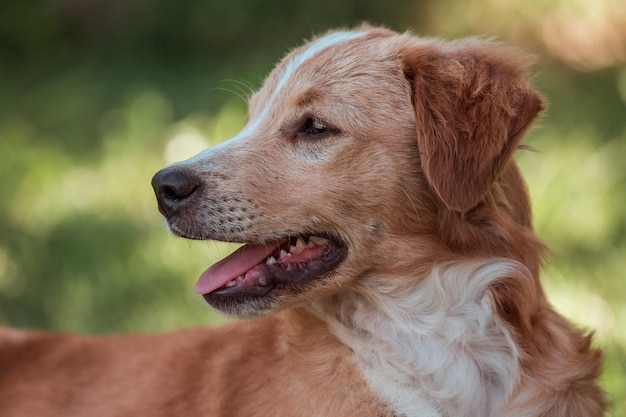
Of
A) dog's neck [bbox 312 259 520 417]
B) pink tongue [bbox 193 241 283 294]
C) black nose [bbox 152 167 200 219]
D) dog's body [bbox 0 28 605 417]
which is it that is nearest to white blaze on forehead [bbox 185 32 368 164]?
dog's body [bbox 0 28 605 417]

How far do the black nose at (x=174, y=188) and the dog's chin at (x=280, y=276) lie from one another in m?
0.29

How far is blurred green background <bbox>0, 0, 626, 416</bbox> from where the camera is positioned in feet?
18.1

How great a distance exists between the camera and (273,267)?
3205 millimetres

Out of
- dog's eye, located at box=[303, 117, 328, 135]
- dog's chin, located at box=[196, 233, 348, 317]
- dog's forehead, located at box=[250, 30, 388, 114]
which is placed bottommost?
dog's chin, located at box=[196, 233, 348, 317]

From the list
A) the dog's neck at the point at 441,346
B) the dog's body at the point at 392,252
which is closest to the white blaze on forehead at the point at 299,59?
the dog's body at the point at 392,252

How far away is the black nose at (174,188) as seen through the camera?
10.5 feet

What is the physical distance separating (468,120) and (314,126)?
56 cm

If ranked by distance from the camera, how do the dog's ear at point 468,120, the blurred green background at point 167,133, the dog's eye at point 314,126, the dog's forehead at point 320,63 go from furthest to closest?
the blurred green background at point 167,133, the dog's forehead at point 320,63, the dog's eye at point 314,126, the dog's ear at point 468,120

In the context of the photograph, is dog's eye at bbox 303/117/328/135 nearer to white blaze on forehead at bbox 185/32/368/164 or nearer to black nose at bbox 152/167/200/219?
white blaze on forehead at bbox 185/32/368/164

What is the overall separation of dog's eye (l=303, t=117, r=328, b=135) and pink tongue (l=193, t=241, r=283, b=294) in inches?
16.9

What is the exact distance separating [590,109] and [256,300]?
617 centimetres

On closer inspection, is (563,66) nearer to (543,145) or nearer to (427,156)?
(543,145)

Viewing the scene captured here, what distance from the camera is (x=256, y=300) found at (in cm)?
315

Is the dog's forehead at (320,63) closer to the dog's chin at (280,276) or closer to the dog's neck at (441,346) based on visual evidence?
the dog's chin at (280,276)
